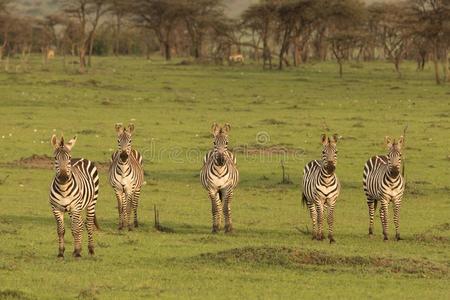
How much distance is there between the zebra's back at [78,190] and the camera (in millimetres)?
12461

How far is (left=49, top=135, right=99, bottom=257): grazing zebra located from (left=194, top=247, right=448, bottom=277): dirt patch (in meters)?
1.69

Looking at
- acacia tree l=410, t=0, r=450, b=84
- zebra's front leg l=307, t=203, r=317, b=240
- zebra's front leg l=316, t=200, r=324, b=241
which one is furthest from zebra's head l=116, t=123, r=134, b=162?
acacia tree l=410, t=0, r=450, b=84

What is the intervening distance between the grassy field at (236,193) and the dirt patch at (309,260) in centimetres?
3

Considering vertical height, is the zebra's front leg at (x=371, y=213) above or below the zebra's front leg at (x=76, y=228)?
below

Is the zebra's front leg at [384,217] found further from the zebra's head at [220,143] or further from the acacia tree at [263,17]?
the acacia tree at [263,17]

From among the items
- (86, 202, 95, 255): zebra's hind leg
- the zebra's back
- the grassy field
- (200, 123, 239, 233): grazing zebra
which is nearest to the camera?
the grassy field

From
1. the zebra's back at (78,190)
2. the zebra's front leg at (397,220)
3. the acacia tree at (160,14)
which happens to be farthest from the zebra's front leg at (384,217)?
the acacia tree at (160,14)

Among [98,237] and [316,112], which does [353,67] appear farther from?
[98,237]

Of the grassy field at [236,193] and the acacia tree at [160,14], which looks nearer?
the grassy field at [236,193]

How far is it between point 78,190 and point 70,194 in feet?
0.60

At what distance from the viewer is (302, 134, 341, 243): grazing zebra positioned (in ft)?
47.4

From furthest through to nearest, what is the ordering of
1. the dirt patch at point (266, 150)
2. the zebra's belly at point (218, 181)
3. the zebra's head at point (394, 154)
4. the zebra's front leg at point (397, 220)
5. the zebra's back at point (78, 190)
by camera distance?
the dirt patch at point (266, 150) < the zebra's belly at point (218, 181) < the zebra's front leg at point (397, 220) < the zebra's head at point (394, 154) < the zebra's back at point (78, 190)

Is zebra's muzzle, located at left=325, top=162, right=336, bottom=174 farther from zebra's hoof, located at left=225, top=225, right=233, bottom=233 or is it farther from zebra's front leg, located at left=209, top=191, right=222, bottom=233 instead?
zebra's front leg, located at left=209, top=191, right=222, bottom=233

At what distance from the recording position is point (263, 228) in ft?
53.0
